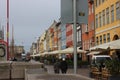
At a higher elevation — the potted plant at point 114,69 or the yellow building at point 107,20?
the yellow building at point 107,20

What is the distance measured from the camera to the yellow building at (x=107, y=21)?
5681 centimetres

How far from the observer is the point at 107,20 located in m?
62.1

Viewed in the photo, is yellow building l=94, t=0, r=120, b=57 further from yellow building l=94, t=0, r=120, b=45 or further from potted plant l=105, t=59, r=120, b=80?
potted plant l=105, t=59, r=120, b=80

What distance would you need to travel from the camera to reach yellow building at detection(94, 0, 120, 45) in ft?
186

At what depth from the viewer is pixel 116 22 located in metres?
56.6

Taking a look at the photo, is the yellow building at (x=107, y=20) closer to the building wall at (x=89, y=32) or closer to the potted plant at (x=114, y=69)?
the building wall at (x=89, y=32)

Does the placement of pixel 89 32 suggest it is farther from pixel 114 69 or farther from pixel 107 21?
pixel 114 69

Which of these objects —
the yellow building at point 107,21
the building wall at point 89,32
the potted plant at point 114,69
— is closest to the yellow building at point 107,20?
the yellow building at point 107,21

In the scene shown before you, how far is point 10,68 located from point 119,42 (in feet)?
49.1

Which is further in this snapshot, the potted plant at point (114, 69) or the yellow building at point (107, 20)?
the yellow building at point (107, 20)

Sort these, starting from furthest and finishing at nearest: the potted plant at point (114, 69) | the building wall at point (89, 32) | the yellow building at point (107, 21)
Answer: the building wall at point (89, 32)
the yellow building at point (107, 21)
the potted plant at point (114, 69)

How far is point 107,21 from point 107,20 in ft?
0.50

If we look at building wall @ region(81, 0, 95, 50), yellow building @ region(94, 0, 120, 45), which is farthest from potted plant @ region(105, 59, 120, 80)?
building wall @ region(81, 0, 95, 50)

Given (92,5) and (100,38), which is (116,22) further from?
(92,5)
